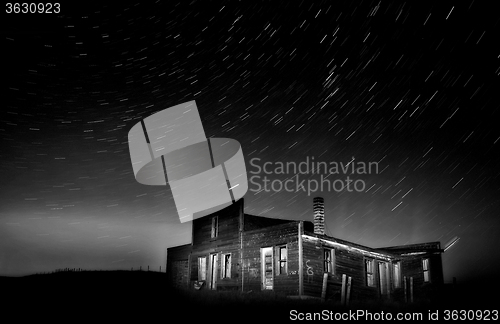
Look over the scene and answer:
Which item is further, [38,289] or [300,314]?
[38,289]

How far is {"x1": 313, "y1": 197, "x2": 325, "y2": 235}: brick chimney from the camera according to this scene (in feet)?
71.5

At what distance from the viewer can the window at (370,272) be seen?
73.3 ft

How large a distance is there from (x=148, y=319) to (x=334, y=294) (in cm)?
1037

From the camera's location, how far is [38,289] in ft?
59.8

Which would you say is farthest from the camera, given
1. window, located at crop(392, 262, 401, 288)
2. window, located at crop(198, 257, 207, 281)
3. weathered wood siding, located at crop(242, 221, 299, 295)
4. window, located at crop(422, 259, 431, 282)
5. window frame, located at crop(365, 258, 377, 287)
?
window, located at crop(392, 262, 401, 288)

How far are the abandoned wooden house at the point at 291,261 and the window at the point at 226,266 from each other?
56 mm

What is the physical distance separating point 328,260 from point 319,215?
3092 millimetres

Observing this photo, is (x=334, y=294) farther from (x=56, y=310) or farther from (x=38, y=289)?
(x=38, y=289)

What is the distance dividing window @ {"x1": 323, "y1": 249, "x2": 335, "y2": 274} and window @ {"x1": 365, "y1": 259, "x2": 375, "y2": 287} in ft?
13.2

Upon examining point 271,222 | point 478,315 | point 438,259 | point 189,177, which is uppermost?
point 189,177

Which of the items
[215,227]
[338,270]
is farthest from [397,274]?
[215,227]

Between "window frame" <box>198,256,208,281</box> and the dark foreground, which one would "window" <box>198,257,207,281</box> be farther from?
the dark foreground

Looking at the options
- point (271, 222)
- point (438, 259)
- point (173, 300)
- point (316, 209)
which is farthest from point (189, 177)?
point (438, 259)

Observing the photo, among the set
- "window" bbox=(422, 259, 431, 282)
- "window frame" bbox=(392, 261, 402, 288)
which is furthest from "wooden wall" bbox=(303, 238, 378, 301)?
"window" bbox=(422, 259, 431, 282)
